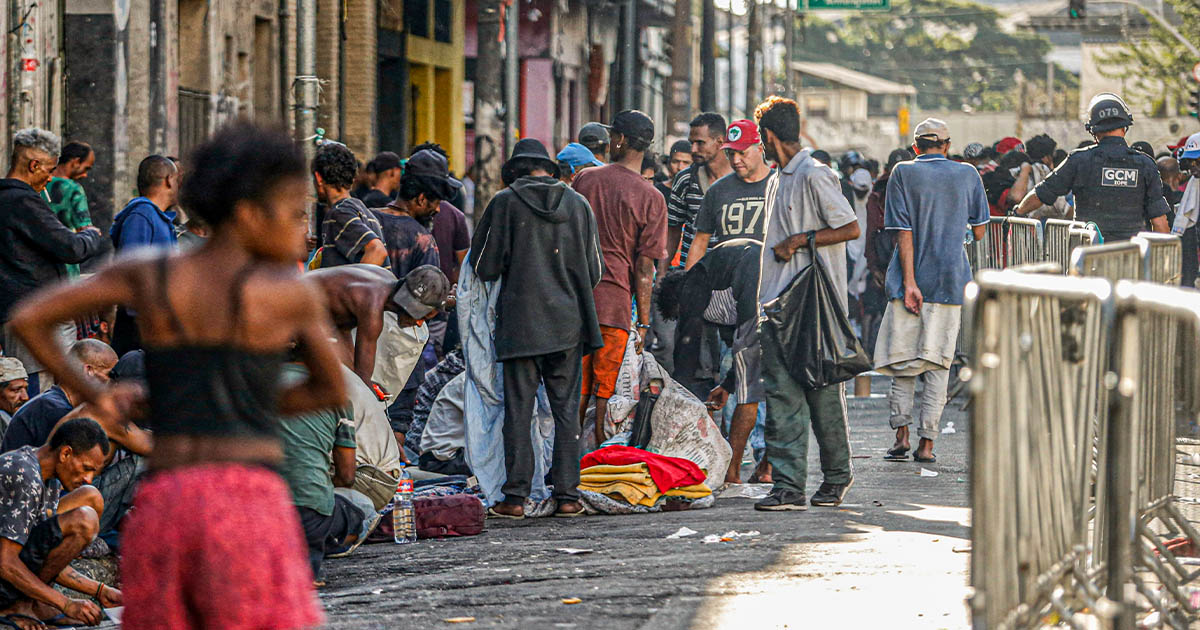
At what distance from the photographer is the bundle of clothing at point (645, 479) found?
30.1 feet

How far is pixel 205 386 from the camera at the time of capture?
3.78m

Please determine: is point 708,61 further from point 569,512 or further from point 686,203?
point 569,512

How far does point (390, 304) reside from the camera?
26.0ft

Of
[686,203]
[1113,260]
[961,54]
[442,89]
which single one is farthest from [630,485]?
[961,54]

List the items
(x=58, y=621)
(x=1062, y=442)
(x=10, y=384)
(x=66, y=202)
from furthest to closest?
(x=66, y=202) < (x=10, y=384) < (x=58, y=621) < (x=1062, y=442)

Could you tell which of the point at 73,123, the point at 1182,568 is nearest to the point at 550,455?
the point at 1182,568

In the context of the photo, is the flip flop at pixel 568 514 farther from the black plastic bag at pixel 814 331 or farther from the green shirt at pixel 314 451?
the green shirt at pixel 314 451

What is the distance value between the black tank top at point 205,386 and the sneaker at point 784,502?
5523 mm

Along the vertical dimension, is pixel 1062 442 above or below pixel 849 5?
below

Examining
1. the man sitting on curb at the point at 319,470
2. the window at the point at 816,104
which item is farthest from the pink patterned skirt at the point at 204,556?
the window at the point at 816,104

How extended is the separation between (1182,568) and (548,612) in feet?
7.41

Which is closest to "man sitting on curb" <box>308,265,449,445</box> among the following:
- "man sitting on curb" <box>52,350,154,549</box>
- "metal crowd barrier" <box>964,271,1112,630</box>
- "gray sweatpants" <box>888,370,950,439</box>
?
"man sitting on curb" <box>52,350,154,549</box>

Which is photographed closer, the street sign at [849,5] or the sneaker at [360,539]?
the sneaker at [360,539]

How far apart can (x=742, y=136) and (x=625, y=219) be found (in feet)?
2.60
